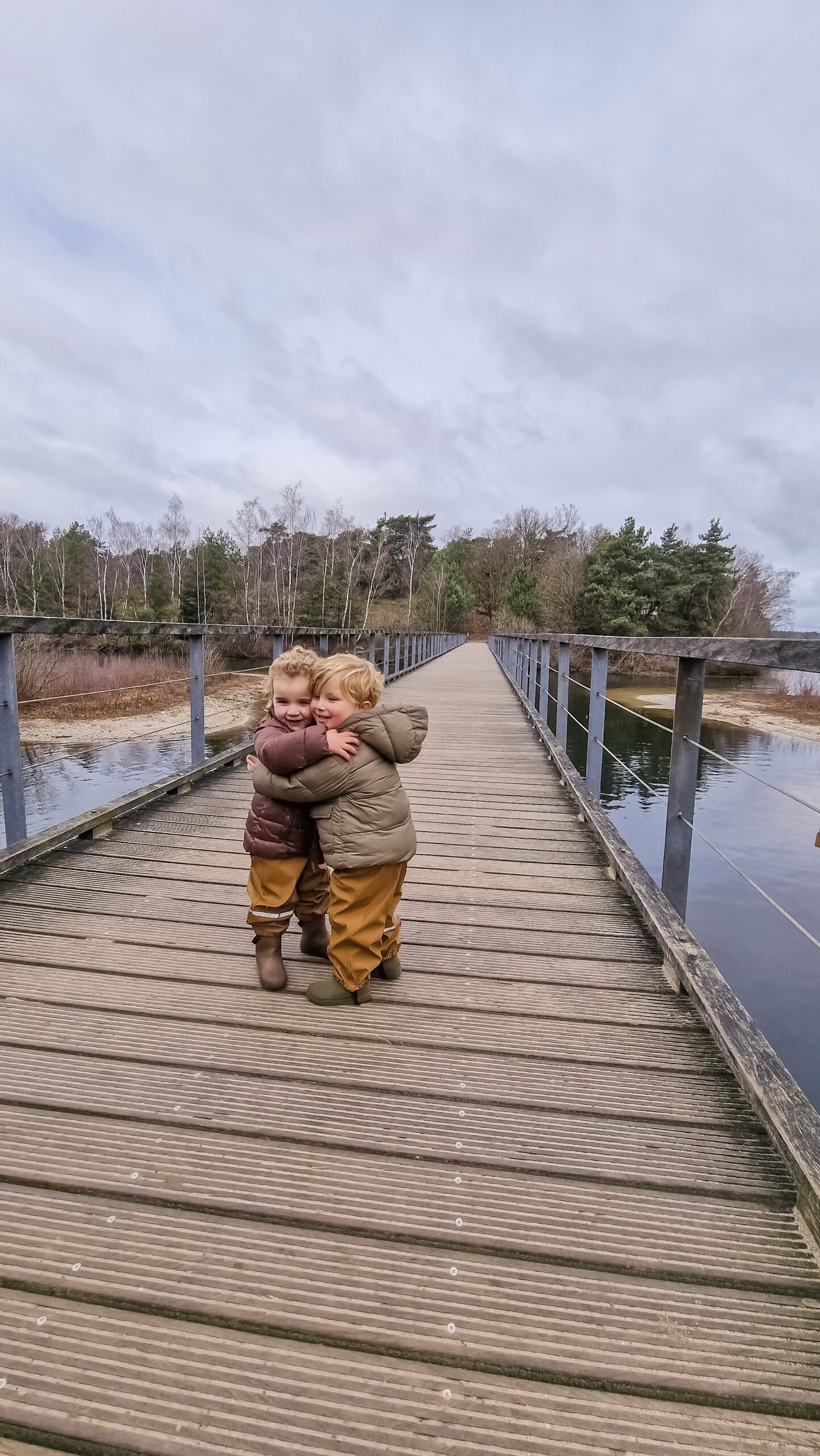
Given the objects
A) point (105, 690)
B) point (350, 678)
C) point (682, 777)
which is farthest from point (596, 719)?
point (105, 690)

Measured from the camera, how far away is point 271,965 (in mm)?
1832

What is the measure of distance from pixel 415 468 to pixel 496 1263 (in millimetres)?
80151

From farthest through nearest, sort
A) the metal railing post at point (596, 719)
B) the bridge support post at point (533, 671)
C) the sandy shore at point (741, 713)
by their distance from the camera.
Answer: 1. the sandy shore at point (741, 713)
2. the bridge support post at point (533, 671)
3. the metal railing post at point (596, 719)

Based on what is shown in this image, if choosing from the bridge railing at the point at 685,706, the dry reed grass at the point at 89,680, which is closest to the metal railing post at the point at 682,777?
the bridge railing at the point at 685,706

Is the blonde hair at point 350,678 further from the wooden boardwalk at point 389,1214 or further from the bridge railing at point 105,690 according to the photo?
the bridge railing at point 105,690

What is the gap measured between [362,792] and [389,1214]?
0.84m

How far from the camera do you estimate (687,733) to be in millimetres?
2201

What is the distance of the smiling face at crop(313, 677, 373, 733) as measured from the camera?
5.56 feet

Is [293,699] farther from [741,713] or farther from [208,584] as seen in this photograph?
[208,584]

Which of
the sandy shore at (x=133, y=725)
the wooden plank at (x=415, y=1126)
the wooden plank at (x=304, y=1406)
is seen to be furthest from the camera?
the sandy shore at (x=133, y=725)

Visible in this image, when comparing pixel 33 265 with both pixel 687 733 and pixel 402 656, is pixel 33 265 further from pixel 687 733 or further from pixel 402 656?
pixel 687 733

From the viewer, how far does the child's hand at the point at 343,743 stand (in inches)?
64.7

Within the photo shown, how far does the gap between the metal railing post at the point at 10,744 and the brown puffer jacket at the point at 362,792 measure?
142 centimetres

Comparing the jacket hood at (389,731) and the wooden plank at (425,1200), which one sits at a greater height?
the jacket hood at (389,731)
